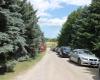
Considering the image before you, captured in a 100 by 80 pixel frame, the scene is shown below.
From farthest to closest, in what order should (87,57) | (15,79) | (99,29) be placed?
(99,29)
(87,57)
(15,79)

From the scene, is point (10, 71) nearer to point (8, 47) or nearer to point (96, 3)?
point (8, 47)

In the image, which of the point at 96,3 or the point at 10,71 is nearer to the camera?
the point at 10,71

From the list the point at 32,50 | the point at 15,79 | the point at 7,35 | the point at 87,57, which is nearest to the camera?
the point at 15,79

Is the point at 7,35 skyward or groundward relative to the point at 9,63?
skyward

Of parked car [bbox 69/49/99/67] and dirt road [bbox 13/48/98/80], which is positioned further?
parked car [bbox 69/49/99/67]

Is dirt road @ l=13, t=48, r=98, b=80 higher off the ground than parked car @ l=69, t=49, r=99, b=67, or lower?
lower

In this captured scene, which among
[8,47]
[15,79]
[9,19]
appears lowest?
[15,79]

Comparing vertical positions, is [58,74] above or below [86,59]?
below

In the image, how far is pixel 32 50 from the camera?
38.8m

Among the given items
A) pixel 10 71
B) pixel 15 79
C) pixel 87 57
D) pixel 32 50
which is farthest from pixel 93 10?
pixel 15 79

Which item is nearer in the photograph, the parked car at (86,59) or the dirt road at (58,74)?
the dirt road at (58,74)

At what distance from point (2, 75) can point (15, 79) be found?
1792 millimetres

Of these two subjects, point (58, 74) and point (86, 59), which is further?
point (86, 59)

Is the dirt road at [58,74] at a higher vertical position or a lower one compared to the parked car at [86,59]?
lower
